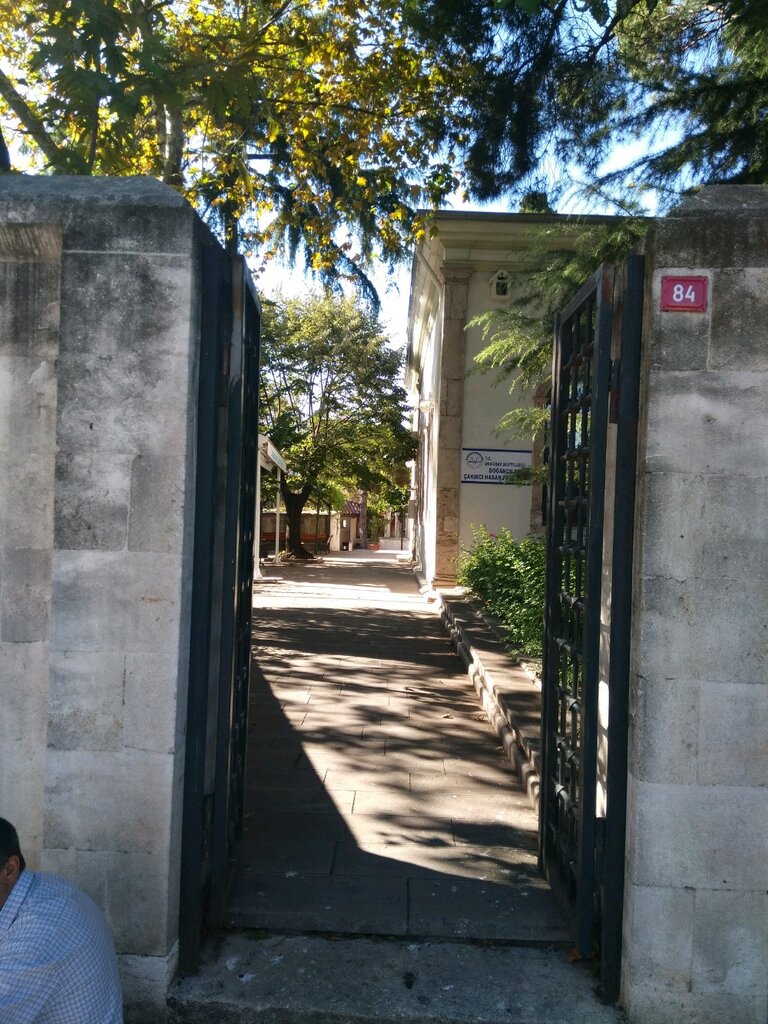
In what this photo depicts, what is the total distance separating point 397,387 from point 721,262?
2781 cm

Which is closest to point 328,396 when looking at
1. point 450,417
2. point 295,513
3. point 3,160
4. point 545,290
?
point 295,513

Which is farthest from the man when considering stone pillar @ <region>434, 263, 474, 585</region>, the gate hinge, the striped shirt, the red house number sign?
Result: stone pillar @ <region>434, 263, 474, 585</region>

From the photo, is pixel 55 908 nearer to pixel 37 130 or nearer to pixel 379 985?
pixel 379 985

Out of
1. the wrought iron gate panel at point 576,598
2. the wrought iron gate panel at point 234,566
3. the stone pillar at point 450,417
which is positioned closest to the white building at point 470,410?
the stone pillar at point 450,417

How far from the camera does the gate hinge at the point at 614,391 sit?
11.8 ft

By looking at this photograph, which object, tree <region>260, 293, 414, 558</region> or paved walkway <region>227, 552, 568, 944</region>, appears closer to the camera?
paved walkway <region>227, 552, 568, 944</region>

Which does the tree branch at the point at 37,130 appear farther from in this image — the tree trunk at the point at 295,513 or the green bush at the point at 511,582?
the tree trunk at the point at 295,513

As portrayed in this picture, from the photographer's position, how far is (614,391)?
362cm

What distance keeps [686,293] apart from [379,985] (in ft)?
9.05

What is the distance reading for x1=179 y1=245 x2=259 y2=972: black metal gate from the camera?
364 cm

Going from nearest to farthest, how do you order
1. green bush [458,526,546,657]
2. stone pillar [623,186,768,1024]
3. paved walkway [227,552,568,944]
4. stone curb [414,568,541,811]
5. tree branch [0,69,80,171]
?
stone pillar [623,186,768,1024]
paved walkway [227,552,568,944]
stone curb [414,568,541,811]
tree branch [0,69,80,171]
green bush [458,526,546,657]

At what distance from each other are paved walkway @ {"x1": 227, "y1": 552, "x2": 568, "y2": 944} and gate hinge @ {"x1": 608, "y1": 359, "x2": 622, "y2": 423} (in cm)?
213

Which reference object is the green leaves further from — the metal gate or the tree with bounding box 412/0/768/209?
the metal gate

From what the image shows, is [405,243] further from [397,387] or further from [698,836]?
[397,387]
